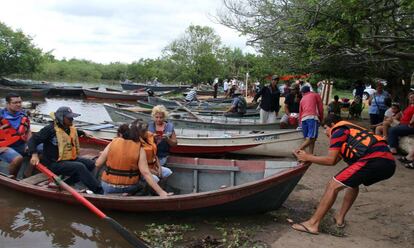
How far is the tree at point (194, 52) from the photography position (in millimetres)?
48287

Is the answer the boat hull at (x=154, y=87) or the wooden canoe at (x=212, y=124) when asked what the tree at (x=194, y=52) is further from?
the wooden canoe at (x=212, y=124)

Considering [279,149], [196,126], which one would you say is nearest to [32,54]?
[196,126]

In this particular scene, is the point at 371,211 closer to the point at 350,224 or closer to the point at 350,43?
the point at 350,224

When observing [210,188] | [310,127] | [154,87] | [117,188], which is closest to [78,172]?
[117,188]

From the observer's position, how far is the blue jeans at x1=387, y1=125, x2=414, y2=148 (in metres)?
9.44

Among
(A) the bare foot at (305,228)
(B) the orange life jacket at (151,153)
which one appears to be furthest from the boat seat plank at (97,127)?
(A) the bare foot at (305,228)

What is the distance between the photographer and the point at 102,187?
20.2 feet

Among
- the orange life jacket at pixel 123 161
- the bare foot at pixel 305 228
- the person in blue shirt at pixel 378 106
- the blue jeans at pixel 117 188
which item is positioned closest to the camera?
the bare foot at pixel 305 228

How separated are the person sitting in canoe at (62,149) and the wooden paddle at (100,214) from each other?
0.21 meters

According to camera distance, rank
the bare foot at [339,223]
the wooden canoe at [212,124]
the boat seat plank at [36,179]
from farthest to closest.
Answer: the wooden canoe at [212,124] → the boat seat plank at [36,179] → the bare foot at [339,223]

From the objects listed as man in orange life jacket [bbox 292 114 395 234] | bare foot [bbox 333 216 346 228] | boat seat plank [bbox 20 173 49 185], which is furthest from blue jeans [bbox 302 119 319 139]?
boat seat plank [bbox 20 173 49 185]

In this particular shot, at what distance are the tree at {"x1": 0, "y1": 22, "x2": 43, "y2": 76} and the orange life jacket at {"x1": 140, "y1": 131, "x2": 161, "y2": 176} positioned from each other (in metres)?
33.4

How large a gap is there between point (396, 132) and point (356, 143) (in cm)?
538

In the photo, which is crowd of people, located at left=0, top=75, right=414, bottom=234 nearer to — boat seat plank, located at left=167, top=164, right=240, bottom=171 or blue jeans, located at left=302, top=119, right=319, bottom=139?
blue jeans, located at left=302, top=119, right=319, bottom=139
